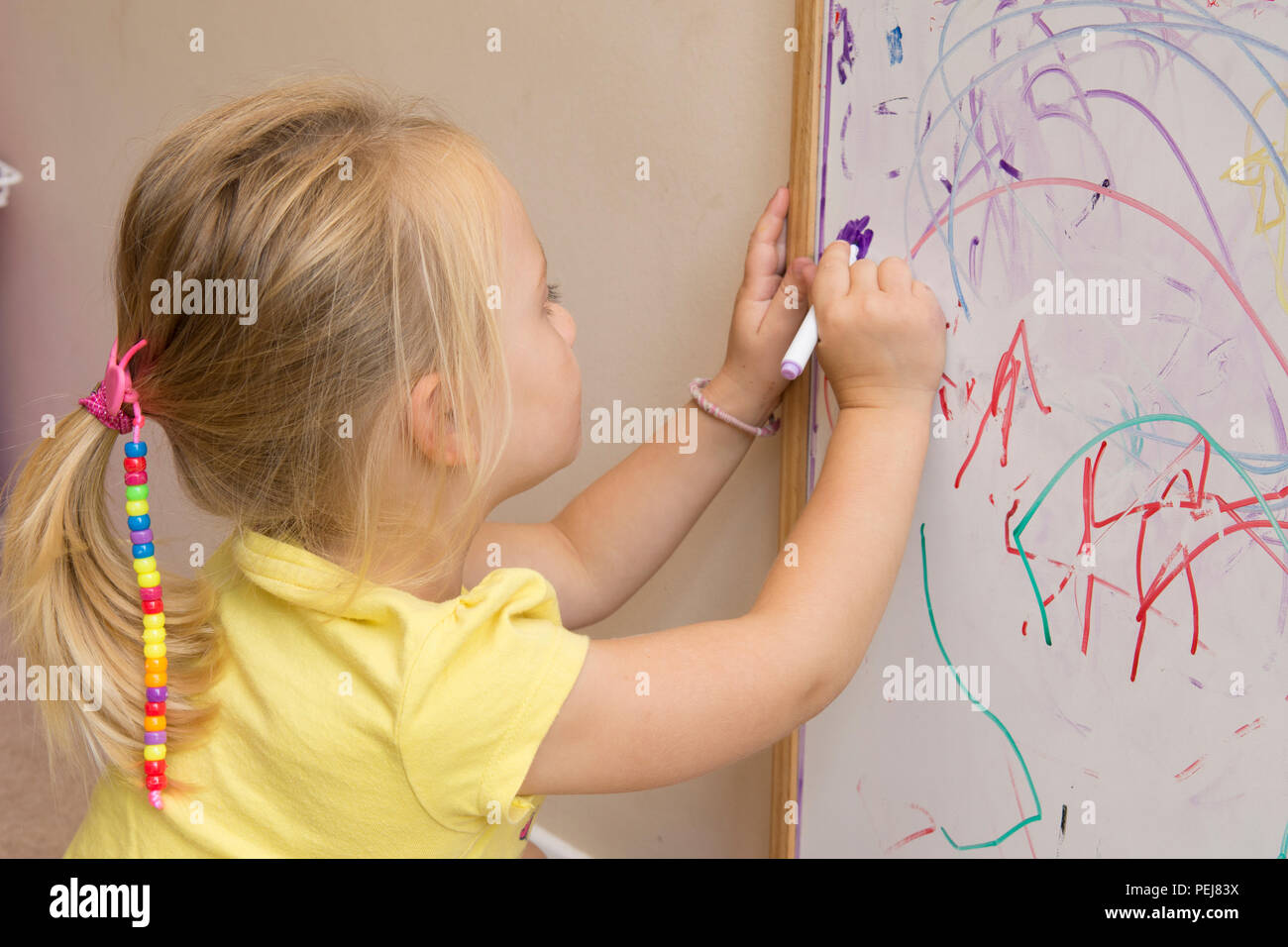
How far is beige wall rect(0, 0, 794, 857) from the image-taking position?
842mm

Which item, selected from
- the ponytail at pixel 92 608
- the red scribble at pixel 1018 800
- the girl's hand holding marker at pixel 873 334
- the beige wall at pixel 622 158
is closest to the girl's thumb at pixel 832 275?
the girl's hand holding marker at pixel 873 334

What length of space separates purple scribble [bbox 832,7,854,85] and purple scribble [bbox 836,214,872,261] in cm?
10

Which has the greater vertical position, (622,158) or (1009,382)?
(622,158)

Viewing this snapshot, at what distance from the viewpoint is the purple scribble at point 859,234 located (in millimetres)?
759

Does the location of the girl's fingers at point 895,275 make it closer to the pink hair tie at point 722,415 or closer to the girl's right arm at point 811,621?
the girl's right arm at point 811,621

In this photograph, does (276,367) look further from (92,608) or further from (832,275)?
(832,275)

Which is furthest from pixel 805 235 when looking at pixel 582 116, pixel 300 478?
pixel 300 478

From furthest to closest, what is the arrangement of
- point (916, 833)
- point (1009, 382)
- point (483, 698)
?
1. point (916, 833)
2. point (1009, 382)
3. point (483, 698)

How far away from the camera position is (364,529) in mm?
664

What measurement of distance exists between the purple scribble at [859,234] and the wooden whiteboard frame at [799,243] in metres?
0.02

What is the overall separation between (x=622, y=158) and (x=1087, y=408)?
43 cm

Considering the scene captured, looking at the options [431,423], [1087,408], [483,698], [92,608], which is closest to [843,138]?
[1087,408]
